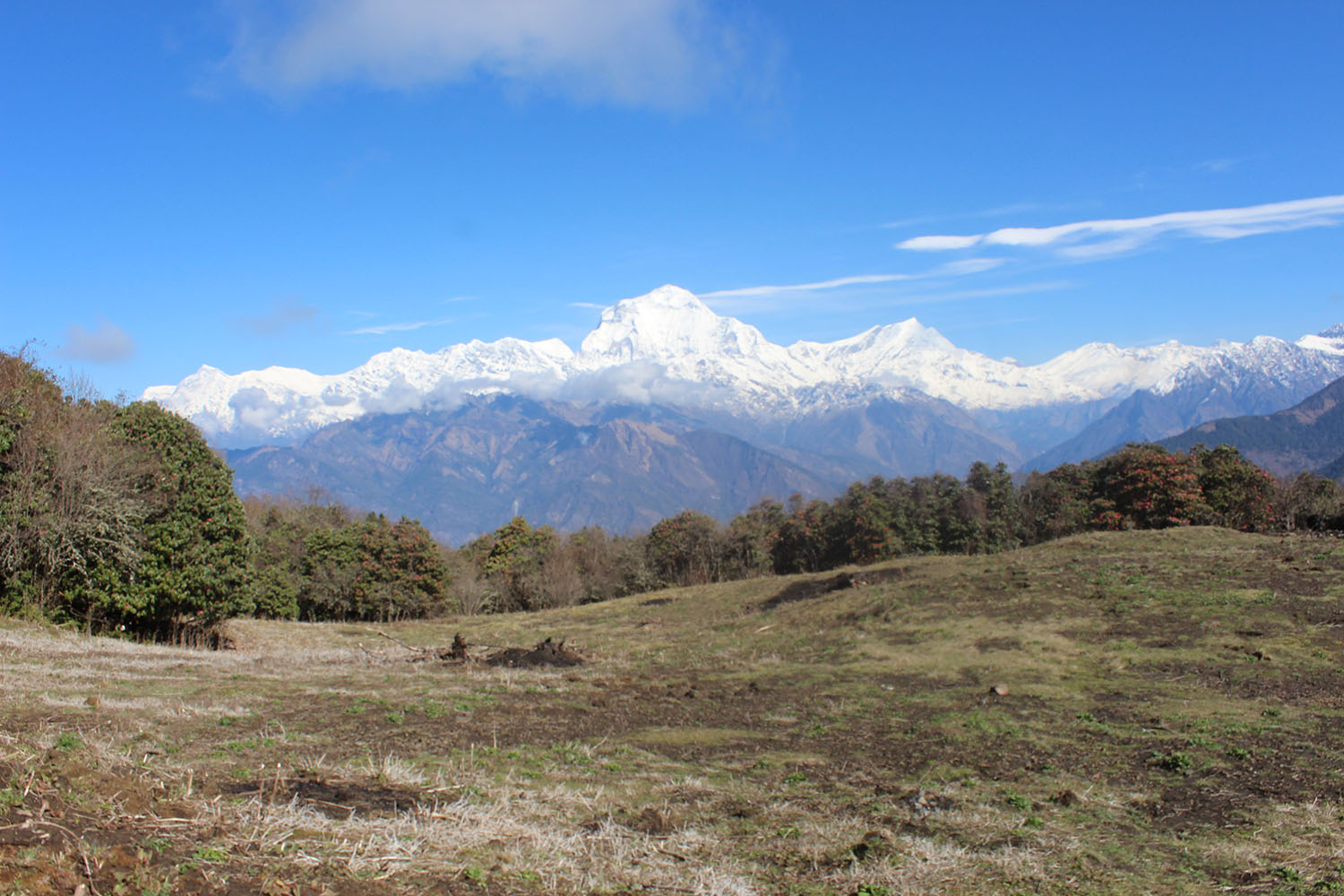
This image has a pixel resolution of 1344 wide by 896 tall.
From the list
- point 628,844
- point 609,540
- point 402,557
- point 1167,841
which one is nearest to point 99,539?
point 628,844

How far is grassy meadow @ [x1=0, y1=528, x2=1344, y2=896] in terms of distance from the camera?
23.9 ft

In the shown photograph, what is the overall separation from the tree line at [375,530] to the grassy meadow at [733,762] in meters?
4.37

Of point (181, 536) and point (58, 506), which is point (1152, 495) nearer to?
point (181, 536)

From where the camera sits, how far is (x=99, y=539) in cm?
2527

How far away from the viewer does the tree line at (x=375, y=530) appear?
2506 centimetres

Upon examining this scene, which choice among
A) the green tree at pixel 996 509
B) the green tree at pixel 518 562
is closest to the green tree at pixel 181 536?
the green tree at pixel 518 562

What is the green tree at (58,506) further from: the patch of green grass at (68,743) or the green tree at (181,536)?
the patch of green grass at (68,743)

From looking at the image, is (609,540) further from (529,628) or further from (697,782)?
(697,782)

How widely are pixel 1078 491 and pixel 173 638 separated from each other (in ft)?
243

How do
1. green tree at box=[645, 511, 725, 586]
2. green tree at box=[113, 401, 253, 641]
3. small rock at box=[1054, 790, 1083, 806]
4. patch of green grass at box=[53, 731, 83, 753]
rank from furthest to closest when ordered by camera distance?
green tree at box=[645, 511, 725, 586], green tree at box=[113, 401, 253, 641], small rock at box=[1054, 790, 1083, 806], patch of green grass at box=[53, 731, 83, 753]

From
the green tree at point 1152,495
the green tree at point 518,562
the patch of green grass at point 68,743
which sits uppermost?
the green tree at point 1152,495

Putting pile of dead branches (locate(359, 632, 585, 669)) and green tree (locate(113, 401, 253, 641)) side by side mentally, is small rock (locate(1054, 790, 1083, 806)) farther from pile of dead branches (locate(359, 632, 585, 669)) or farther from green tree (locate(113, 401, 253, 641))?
green tree (locate(113, 401, 253, 641))

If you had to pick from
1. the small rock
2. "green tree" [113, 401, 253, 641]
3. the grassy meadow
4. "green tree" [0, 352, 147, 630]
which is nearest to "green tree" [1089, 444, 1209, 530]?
the grassy meadow

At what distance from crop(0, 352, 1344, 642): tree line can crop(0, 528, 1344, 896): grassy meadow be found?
4.37 m
